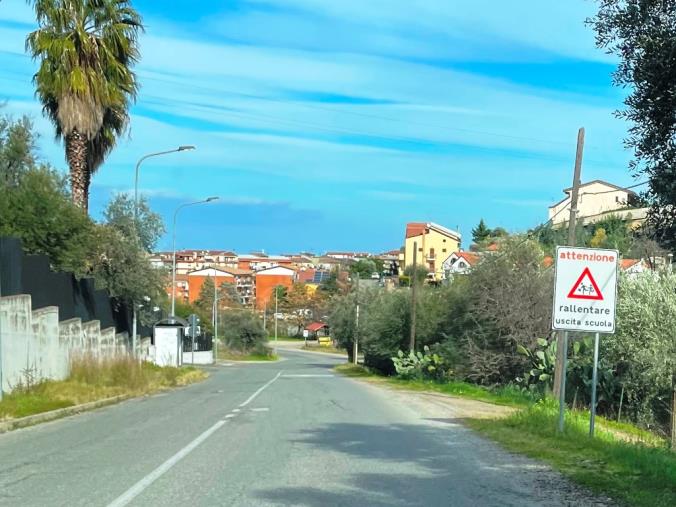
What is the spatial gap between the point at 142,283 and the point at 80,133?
782cm

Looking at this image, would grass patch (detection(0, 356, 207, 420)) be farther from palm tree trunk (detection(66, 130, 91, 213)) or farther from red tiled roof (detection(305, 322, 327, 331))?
red tiled roof (detection(305, 322, 327, 331))

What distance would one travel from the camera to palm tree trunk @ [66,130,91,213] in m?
28.0

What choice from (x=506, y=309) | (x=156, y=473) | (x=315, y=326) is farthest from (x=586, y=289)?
(x=315, y=326)

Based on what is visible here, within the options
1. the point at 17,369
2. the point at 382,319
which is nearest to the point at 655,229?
the point at 17,369

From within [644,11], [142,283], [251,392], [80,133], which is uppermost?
[80,133]

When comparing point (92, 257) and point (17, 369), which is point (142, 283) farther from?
point (17, 369)

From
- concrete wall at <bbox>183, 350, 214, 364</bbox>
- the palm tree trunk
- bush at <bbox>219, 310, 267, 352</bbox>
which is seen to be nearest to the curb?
the palm tree trunk

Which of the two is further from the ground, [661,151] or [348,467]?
[661,151]

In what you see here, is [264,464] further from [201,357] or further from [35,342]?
[201,357]

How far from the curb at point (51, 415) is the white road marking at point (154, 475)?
176 inches

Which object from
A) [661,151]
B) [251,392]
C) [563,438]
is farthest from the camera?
[251,392]

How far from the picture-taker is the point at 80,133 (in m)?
27.8

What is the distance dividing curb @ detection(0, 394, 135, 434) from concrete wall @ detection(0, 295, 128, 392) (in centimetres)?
160

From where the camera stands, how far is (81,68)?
27.8 meters
